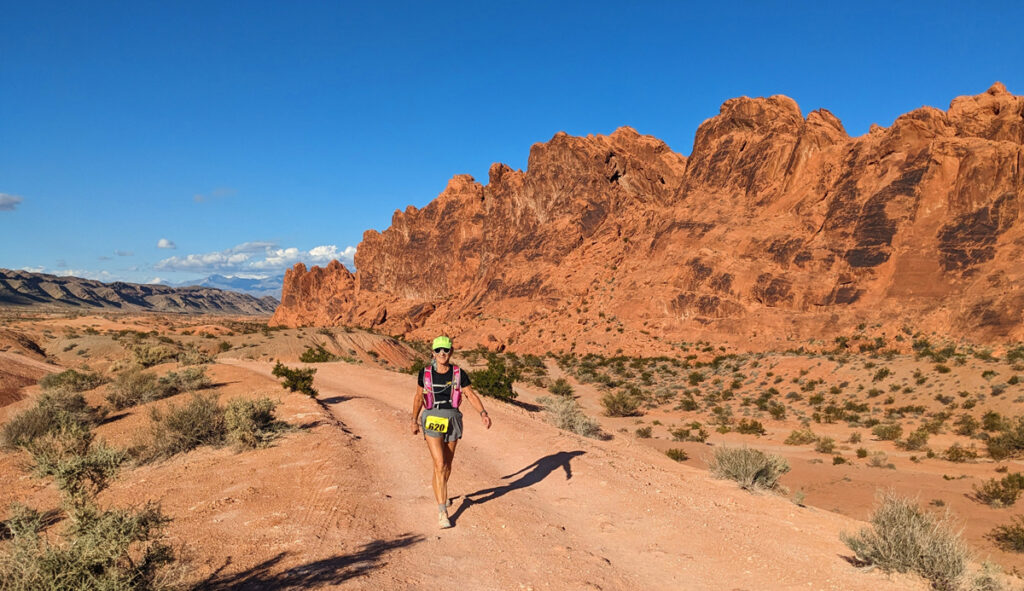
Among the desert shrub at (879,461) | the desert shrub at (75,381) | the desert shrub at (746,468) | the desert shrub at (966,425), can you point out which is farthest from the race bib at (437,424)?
the desert shrub at (966,425)

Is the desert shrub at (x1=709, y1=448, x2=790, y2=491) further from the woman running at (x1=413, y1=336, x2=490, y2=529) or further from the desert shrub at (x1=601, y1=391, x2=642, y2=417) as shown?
the desert shrub at (x1=601, y1=391, x2=642, y2=417)

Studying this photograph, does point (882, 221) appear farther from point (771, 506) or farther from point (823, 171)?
point (771, 506)

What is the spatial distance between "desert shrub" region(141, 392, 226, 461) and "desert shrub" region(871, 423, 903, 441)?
2323cm

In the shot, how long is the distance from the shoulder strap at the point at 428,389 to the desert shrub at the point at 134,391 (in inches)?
482

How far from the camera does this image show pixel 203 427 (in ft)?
33.8

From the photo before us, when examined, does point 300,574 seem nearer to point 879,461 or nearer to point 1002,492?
point 1002,492

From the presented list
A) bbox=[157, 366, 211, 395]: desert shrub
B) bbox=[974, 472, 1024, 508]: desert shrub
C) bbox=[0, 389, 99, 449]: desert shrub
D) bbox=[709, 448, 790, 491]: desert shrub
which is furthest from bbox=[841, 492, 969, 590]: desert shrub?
bbox=[157, 366, 211, 395]: desert shrub

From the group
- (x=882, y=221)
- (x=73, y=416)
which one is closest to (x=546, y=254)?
(x=882, y=221)

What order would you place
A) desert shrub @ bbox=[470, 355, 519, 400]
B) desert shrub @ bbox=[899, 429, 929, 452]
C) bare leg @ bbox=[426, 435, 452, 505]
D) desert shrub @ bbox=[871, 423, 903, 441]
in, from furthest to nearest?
desert shrub @ bbox=[470, 355, 519, 400]
desert shrub @ bbox=[871, 423, 903, 441]
desert shrub @ bbox=[899, 429, 929, 452]
bare leg @ bbox=[426, 435, 452, 505]

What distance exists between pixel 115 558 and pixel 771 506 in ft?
26.9

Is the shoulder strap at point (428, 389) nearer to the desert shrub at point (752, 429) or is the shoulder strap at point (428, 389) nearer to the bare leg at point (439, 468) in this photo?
the bare leg at point (439, 468)

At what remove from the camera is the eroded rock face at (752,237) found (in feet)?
123

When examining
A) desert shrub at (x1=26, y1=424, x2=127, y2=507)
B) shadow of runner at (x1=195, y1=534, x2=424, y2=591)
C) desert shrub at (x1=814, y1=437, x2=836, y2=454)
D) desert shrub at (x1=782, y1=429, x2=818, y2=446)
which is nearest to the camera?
shadow of runner at (x1=195, y1=534, x2=424, y2=591)

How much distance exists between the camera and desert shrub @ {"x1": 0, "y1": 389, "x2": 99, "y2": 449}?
1088cm
